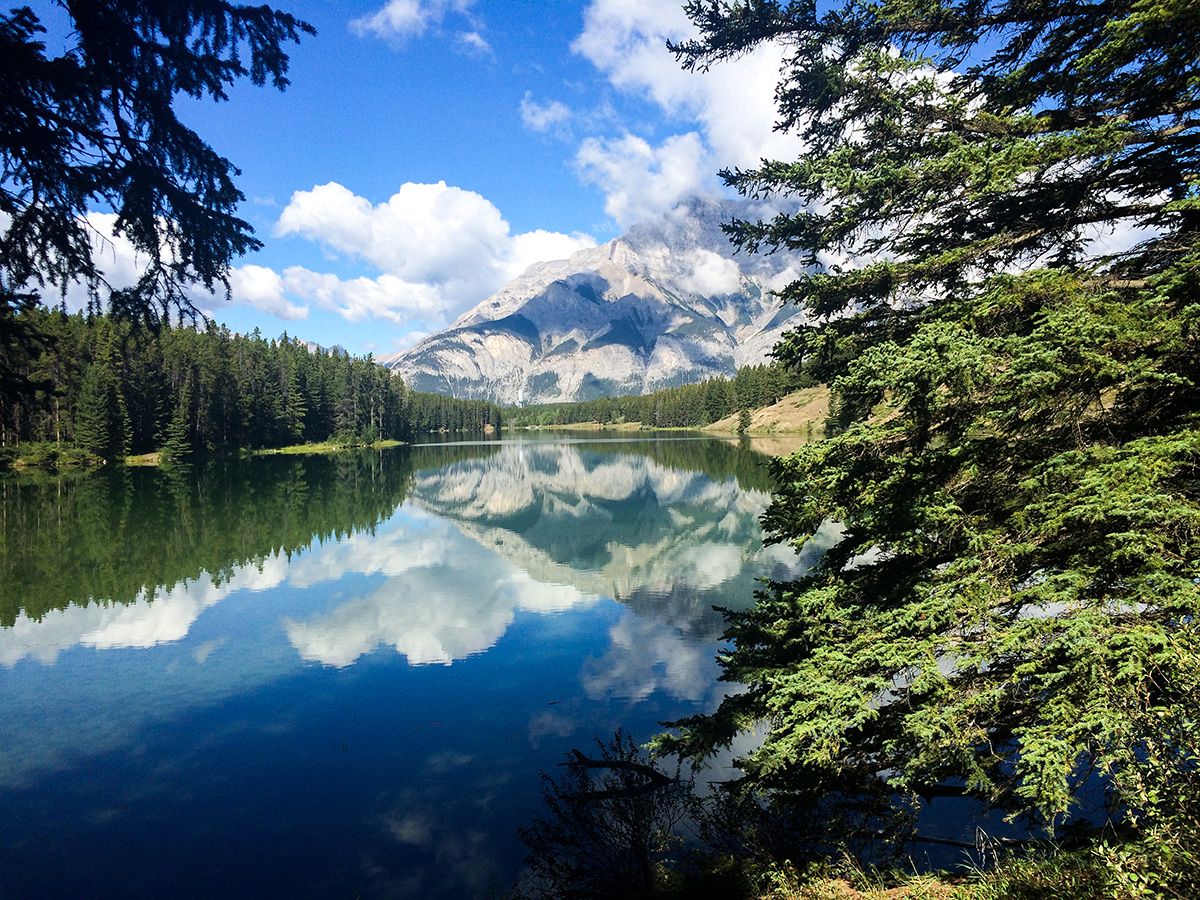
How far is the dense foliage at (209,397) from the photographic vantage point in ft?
231

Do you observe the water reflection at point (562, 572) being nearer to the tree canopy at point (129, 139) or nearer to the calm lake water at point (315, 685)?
the calm lake water at point (315, 685)

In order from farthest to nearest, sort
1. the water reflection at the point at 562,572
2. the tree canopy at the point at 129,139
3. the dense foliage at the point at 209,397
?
the dense foliage at the point at 209,397, the water reflection at the point at 562,572, the tree canopy at the point at 129,139

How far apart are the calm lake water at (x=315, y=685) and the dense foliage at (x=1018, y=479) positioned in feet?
18.8

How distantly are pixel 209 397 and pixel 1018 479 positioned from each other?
4170 inches

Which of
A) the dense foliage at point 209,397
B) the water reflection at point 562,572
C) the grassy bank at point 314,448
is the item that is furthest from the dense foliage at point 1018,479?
the grassy bank at point 314,448

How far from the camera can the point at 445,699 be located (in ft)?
46.5

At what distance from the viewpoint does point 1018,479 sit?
20.8ft

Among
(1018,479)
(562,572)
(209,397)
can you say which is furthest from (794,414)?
(1018,479)

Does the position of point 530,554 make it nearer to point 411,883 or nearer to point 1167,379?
point 411,883

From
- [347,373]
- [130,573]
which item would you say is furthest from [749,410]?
[130,573]

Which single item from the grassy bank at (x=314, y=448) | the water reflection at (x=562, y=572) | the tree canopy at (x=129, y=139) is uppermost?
the tree canopy at (x=129, y=139)

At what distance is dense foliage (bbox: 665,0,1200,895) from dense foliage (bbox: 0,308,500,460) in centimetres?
4934

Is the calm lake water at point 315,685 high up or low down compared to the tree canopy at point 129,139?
down

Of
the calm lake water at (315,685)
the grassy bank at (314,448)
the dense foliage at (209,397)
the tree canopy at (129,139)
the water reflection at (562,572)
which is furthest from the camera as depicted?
the grassy bank at (314,448)
